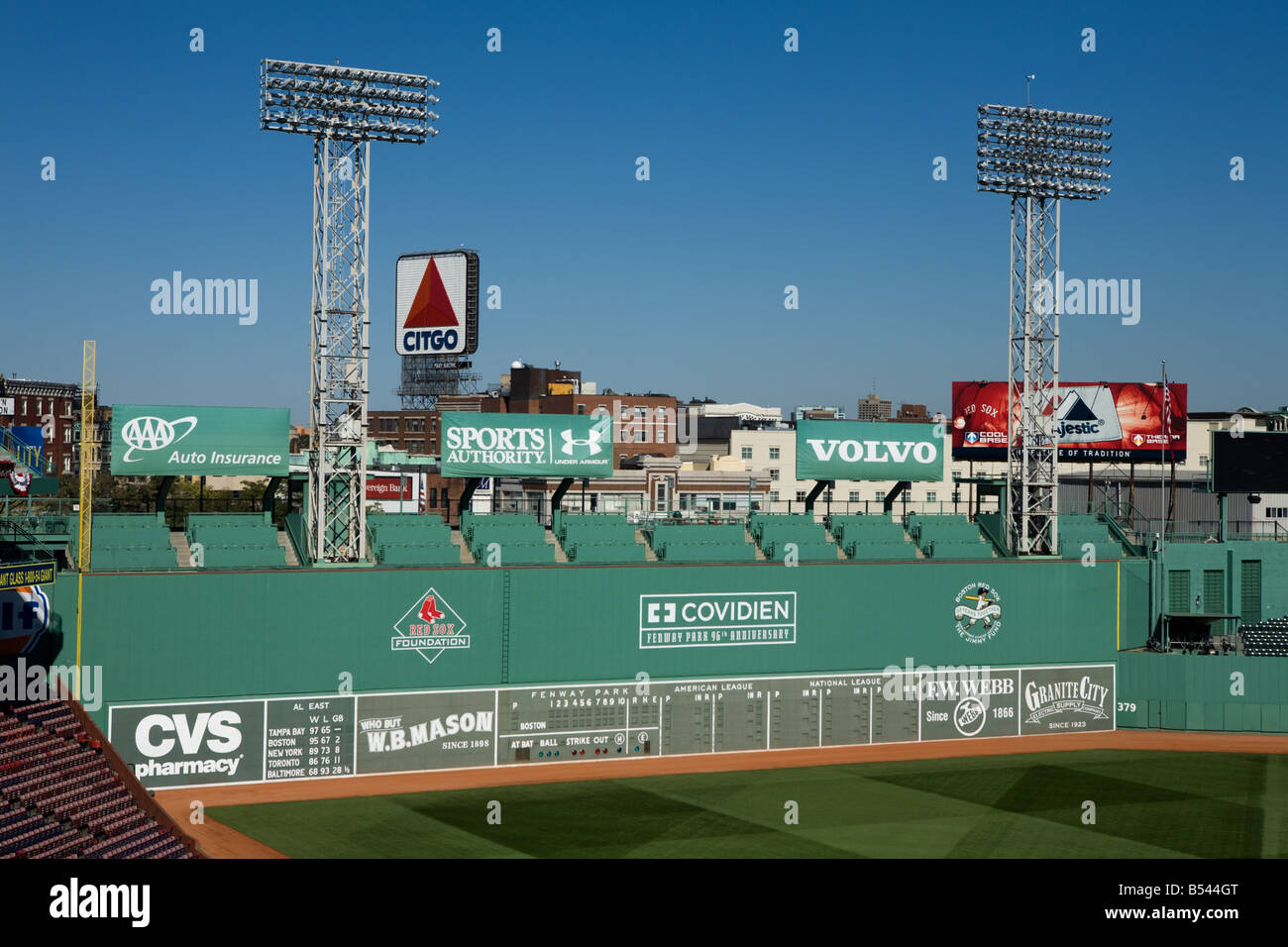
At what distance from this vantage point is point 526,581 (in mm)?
37156

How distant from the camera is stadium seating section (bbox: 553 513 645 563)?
128 feet

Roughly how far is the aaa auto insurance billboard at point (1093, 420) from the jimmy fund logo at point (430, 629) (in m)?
32.6

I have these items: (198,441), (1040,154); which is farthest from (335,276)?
(1040,154)

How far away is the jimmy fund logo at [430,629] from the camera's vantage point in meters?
35.7

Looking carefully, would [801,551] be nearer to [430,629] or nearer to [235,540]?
[430,629]

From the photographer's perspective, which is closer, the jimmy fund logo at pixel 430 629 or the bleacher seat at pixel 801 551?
the jimmy fund logo at pixel 430 629

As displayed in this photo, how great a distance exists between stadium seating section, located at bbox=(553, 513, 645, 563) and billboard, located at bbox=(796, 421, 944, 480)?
24.4ft

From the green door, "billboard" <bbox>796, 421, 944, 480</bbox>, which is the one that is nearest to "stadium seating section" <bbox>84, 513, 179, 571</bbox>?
"billboard" <bbox>796, 421, 944, 480</bbox>

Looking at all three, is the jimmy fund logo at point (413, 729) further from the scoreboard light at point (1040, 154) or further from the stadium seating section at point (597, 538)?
the scoreboard light at point (1040, 154)

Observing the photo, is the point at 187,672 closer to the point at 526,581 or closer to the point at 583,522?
the point at 526,581

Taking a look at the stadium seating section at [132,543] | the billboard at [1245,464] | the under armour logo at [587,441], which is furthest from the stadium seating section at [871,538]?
the stadium seating section at [132,543]

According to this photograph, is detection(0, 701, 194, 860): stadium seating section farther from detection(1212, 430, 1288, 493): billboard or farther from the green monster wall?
detection(1212, 430, 1288, 493): billboard
